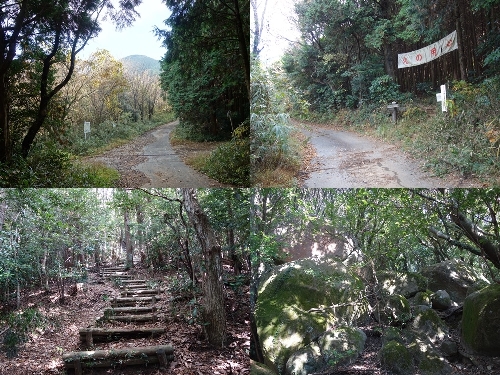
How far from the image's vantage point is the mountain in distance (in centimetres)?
249

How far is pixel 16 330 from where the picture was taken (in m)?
2.37

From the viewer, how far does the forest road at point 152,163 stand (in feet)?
7.98

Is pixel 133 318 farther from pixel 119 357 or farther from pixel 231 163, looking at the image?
pixel 231 163

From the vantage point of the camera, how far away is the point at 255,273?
2.70m

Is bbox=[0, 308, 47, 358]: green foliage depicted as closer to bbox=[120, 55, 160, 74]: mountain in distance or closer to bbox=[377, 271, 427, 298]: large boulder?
bbox=[120, 55, 160, 74]: mountain in distance

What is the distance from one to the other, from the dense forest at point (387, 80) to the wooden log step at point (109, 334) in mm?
1258

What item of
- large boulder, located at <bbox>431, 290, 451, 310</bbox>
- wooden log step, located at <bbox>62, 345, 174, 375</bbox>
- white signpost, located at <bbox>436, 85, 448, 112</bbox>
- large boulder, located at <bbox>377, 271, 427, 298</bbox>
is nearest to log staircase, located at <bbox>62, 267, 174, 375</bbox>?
wooden log step, located at <bbox>62, 345, 174, 375</bbox>

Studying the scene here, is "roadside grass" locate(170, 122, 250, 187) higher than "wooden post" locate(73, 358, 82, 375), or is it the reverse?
"roadside grass" locate(170, 122, 250, 187)

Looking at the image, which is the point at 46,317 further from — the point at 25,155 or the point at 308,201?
the point at 308,201

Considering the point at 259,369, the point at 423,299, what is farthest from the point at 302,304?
the point at 423,299

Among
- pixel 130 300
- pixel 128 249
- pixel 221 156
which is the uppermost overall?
pixel 221 156

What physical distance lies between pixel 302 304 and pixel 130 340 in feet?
Answer: 3.72

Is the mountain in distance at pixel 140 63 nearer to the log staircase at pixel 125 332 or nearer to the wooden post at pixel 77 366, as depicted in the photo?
the log staircase at pixel 125 332

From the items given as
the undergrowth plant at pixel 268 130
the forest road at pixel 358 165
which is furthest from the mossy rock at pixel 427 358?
the undergrowth plant at pixel 268 130
